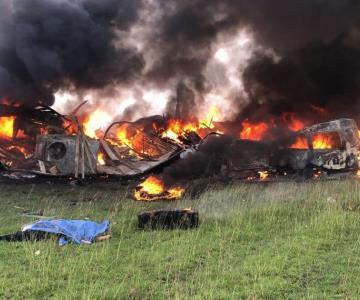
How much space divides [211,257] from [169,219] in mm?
1886

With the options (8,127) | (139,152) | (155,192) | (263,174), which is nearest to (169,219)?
(155,192)

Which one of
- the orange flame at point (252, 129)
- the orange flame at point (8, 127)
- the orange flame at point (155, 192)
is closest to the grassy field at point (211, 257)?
the orange flame at point (155, 192)

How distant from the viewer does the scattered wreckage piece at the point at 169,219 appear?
309 inches

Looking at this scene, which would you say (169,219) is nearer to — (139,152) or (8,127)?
(139,152)

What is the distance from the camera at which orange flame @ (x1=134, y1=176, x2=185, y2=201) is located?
11891 millimetres

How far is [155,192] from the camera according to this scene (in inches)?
486

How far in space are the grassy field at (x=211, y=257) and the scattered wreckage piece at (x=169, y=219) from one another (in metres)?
0.24

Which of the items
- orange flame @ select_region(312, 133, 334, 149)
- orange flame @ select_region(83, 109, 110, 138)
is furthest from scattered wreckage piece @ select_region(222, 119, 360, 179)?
orange flame @ select_region(83, 109, 110, 138)

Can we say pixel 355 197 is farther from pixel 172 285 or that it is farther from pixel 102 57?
A: pixel 102 57

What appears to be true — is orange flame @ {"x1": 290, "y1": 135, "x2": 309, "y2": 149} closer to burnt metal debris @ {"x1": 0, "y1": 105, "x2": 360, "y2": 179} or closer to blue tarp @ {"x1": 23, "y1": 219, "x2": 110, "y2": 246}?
burnt metal debris @ {"x1": 0, "y1": 105, "x2": 360, "y2": 179}

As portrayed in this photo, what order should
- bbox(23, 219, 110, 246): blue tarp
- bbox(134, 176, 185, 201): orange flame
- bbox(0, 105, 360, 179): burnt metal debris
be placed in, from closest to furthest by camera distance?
1. bbox(23, 219, 110, 246): blue tarp
2. bbox(134, 176, 185, 201): orange flame
3. bbox(0, 105, 360, 179): burnt metal debris

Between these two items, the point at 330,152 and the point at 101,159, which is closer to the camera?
the point at 330,152

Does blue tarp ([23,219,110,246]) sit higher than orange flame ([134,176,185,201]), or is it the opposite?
orange flame ([134,176,185,201])

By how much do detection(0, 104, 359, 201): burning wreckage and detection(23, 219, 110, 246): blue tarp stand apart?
544 centimetres
